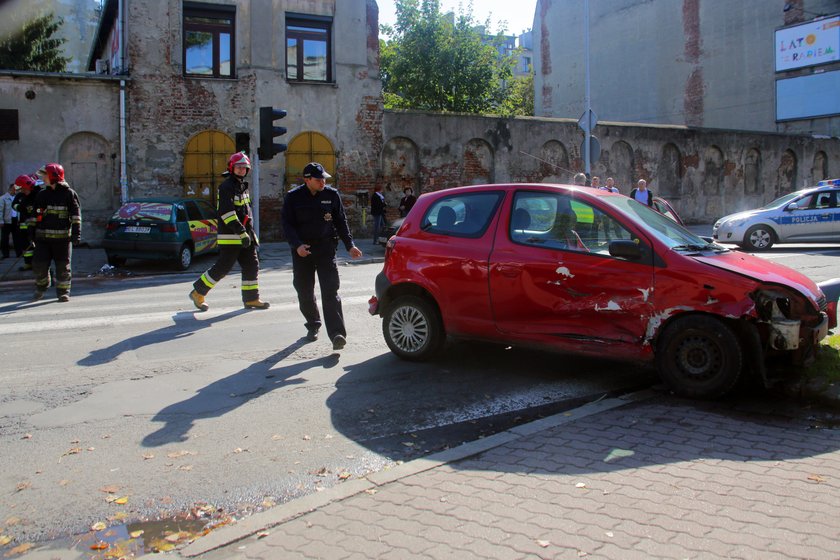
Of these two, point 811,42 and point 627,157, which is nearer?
point 627,157

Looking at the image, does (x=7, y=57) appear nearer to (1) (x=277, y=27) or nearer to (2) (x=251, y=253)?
(1) (x=277, y=27)

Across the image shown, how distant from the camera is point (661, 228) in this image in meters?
6.07

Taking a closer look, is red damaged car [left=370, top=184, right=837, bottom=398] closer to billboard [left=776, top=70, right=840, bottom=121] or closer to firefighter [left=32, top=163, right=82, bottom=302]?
firefighter [left=32, top=163, right=82, bottom=302]

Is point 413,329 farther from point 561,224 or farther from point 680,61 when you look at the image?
point 680,61

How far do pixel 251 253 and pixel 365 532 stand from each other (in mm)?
6627

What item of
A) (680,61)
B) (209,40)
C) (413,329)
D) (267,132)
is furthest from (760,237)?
(680,61)

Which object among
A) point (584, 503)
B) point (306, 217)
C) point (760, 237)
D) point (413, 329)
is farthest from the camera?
point (760, 237)

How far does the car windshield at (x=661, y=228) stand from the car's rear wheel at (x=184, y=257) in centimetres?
1096

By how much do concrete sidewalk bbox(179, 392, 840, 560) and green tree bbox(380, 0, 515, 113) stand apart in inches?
1486

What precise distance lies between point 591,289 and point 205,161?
17.5m

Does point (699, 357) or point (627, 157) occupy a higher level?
point (627, 157)

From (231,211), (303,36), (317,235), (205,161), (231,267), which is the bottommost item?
(231,267)

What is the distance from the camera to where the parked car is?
49.2 feet

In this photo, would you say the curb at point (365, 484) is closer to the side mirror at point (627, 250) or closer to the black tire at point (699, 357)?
the black tire at point (699, 357)
